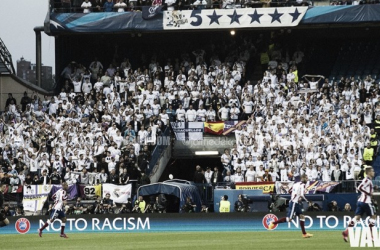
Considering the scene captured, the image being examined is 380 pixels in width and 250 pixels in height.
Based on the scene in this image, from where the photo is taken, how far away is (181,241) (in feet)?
98.0

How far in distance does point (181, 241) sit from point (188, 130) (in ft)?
44.0

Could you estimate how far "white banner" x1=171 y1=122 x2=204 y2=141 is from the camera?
1682 inches

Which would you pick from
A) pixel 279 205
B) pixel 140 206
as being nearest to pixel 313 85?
pixel 279 205

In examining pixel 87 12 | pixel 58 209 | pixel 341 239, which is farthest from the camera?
pixel 87 12

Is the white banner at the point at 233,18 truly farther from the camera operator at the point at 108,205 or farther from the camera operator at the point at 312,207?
the camera operator at the point at 312,207

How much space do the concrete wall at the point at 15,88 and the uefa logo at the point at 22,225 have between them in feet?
43.3

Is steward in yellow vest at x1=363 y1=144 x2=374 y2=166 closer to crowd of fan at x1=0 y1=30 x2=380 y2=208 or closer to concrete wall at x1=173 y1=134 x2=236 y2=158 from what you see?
crowd of fan at x1=0 y1=30 x2=380 y2=208

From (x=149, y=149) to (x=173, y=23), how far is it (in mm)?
8134

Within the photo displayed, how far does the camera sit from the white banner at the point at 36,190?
127 ft

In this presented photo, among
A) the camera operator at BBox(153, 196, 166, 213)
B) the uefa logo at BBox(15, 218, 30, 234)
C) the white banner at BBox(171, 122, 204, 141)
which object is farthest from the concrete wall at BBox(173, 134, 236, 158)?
the uefa logo at BBox(15, 218, 30, 234)

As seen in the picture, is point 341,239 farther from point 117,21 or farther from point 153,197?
point 117,21

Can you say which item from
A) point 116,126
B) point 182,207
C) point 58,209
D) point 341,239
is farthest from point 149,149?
point 341,239

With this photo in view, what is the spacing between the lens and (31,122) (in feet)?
143

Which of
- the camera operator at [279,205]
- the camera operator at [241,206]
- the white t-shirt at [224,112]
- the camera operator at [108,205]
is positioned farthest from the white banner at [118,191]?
the white t-shirt at [224,112]
